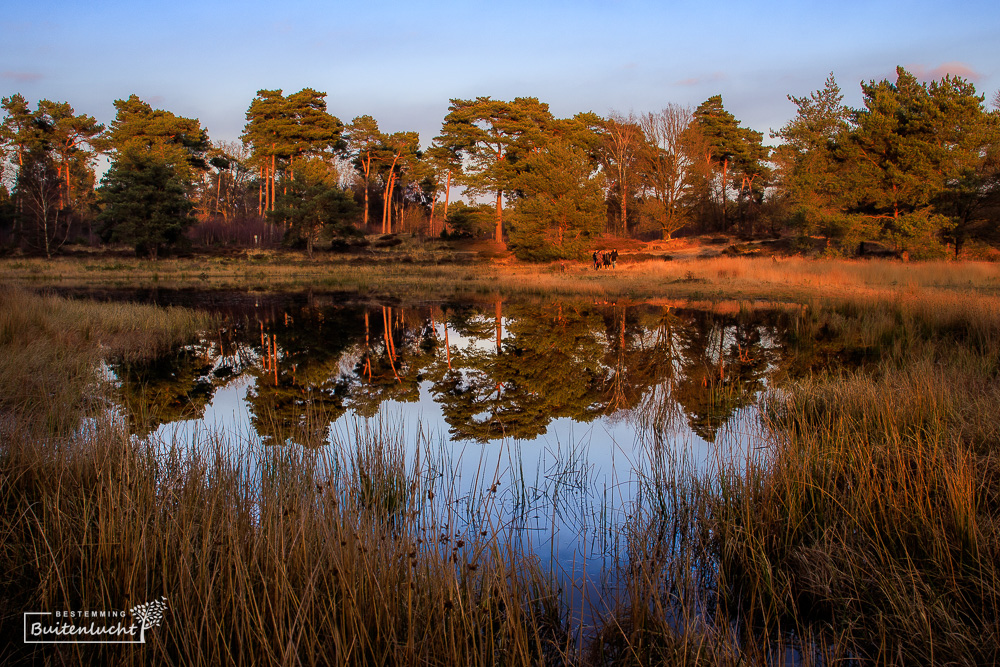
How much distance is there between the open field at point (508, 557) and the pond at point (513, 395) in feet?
1.14

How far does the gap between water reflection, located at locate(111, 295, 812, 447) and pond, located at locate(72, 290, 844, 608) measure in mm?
47

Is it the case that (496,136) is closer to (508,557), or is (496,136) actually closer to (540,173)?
(540,173)

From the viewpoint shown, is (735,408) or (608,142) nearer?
(735,408)

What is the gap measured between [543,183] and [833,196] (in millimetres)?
14619

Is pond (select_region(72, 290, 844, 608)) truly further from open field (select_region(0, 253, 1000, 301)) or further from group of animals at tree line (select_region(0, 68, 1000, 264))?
group of animals at tree line (select_region(0, 68, 1000, 264))

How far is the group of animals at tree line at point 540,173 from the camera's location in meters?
26.5

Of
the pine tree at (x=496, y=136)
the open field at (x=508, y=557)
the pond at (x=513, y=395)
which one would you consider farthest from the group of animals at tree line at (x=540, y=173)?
the open field at (x=508, y=557)

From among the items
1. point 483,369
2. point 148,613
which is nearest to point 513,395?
point 483,369

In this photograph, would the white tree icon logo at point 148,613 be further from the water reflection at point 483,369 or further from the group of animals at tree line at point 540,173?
the group of animals at tree line at point 540,173

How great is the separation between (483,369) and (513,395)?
196cm

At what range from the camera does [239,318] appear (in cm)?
1603

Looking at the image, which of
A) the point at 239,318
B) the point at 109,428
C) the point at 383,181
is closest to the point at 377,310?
the point at 239,318

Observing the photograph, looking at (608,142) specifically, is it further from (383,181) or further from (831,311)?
(831,311)

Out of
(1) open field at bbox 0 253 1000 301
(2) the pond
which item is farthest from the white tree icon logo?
(1) open field at bbox 0 253 1000 301
